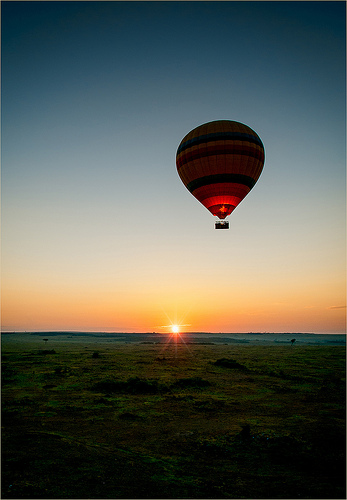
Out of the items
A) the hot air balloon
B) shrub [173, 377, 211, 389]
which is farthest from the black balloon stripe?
shrub [173, 377, 211, 389]

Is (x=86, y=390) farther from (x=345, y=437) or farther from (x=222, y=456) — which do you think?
(x=345, y=437)

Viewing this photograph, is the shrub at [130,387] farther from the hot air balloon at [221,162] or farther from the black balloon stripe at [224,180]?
the black balloon stripe at [224,180]

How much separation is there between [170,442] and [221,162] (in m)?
20.8

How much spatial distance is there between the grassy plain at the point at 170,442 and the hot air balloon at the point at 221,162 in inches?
620

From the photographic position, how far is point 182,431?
51.4 ft

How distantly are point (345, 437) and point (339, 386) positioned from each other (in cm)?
1618

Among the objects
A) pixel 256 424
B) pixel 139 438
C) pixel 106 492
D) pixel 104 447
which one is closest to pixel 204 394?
pixel 256 424

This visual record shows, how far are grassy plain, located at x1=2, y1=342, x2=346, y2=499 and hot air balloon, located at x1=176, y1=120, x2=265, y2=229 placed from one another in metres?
15.8

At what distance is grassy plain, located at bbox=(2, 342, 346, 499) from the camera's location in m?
10.3

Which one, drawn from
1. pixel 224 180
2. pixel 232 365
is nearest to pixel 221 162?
pixel 224 180

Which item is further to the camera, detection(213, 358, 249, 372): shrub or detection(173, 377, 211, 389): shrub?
detection(213, 358, 249, 372): shrub

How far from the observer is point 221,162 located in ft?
87.6

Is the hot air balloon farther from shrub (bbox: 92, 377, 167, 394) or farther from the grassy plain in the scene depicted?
the grassy plain

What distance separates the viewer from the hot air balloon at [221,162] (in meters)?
26.5
